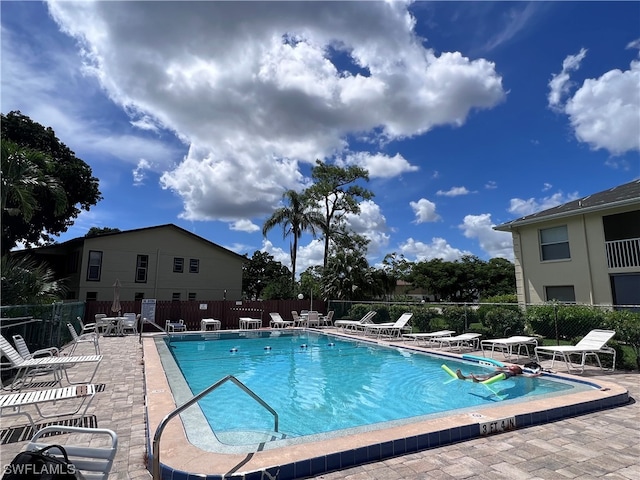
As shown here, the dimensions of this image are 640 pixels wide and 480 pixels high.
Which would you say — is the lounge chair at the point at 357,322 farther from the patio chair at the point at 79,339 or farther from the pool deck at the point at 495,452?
the pool deck at the point at 495,452

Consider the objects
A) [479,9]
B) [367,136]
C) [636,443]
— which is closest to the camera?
[636,443]

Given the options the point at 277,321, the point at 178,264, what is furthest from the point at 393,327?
the point at 178,264

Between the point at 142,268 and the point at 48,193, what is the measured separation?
23.3 feet

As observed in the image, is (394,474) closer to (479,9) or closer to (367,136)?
(479,9)

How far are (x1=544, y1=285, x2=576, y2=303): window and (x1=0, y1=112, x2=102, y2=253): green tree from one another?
89.2ft

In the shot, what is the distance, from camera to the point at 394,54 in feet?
35.1

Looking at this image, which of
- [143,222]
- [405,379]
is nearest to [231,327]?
[143,222]

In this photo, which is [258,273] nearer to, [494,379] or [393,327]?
[393,327]

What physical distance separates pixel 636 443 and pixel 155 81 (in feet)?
39.6

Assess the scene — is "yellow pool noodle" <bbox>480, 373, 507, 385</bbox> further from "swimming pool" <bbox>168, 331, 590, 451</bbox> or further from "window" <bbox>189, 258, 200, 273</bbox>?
"window" <bbox>189, 258, 200, 273</bbox>

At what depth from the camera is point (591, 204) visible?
14.3 metres

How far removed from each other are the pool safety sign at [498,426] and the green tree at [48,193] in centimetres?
2610

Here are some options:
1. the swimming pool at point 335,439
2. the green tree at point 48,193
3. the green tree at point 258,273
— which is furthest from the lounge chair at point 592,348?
the green tree at point 258,273

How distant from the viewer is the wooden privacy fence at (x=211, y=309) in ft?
59.6
